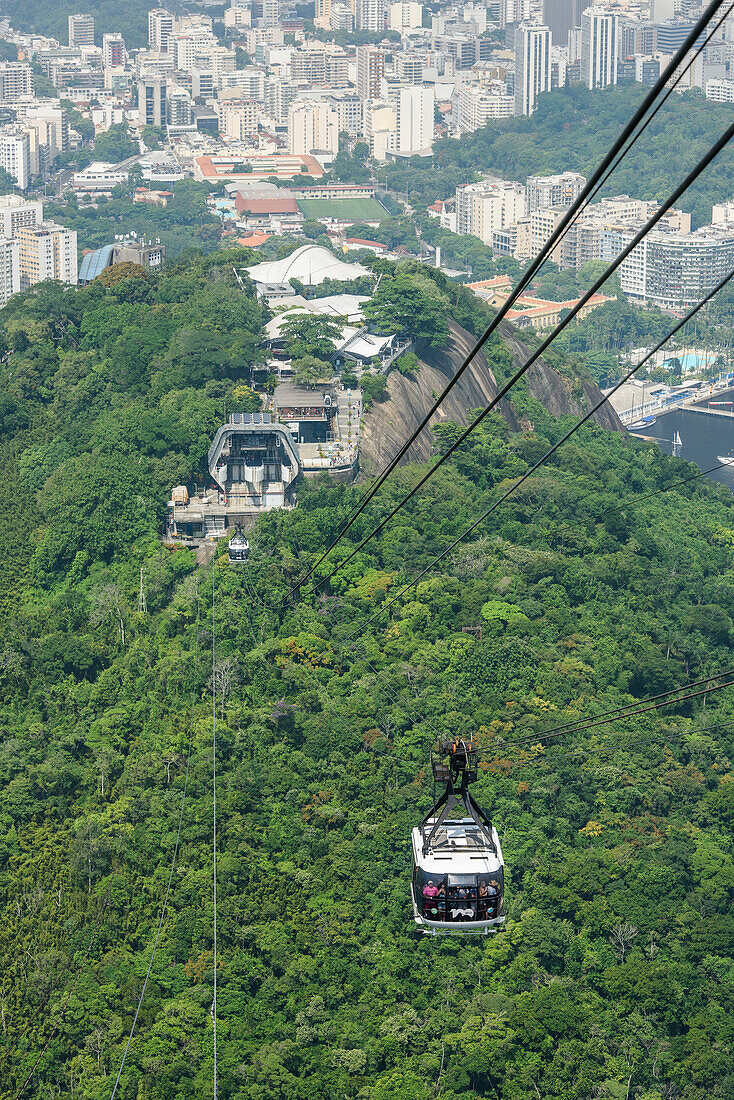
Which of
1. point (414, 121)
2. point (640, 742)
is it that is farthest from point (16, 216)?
point (640, 742)

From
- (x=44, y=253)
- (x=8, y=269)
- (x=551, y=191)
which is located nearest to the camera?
(x=44, y=253)

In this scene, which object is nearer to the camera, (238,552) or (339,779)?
(339,779)

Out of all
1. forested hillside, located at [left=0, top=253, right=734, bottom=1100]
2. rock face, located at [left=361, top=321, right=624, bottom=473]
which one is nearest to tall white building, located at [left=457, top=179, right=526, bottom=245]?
rock face, located at [left=361, top=321, right=624, bottom=473]

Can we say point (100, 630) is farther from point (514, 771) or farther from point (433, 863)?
point (433, 863)

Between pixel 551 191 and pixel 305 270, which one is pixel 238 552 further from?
pixel 551 191

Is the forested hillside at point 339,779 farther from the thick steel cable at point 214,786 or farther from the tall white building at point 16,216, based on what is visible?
the tall white building at point 16,216

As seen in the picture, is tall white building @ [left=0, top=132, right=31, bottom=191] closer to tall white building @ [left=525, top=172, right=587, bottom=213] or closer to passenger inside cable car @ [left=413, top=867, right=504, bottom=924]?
tall white building @ [left=525, top=172, right=587, bottom=213]

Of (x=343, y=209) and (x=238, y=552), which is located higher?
(x=343, y=209)
